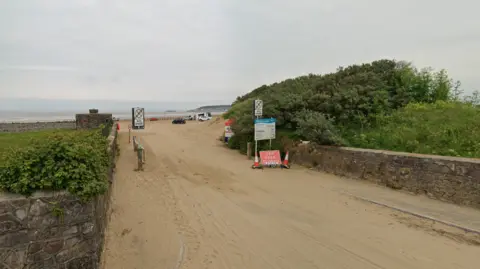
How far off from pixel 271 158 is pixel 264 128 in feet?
4.02

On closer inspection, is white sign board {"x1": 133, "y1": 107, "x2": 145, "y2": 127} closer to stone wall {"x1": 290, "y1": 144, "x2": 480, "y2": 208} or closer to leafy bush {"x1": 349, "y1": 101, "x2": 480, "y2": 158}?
stone wall {"x1": 290, "y1": 144, "x2": 480, "y2": 208}

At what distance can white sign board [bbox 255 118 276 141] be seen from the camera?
1035 cm

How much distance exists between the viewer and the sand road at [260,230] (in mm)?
3920

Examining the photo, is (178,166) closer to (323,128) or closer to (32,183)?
(323,128)

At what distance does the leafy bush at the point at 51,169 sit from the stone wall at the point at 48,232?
0.12m

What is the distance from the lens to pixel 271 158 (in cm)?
997

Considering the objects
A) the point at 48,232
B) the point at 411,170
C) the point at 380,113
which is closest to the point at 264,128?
the point at 380,113

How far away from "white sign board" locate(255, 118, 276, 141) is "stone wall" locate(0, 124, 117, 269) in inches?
290

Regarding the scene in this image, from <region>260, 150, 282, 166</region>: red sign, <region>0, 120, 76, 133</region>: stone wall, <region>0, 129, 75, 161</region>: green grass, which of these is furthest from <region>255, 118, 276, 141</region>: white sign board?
<region>0, 120, 76, 133</region>: stone wall

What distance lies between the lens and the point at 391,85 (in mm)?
11938

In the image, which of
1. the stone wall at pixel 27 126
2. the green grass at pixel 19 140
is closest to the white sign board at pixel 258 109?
the green grass at pixel 19 140

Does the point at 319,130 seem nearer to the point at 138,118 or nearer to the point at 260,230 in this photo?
the point at 260,230

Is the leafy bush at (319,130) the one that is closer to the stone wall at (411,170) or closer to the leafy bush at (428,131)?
the stone wall at (411,170)

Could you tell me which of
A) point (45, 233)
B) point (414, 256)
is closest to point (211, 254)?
point (45, 233)
